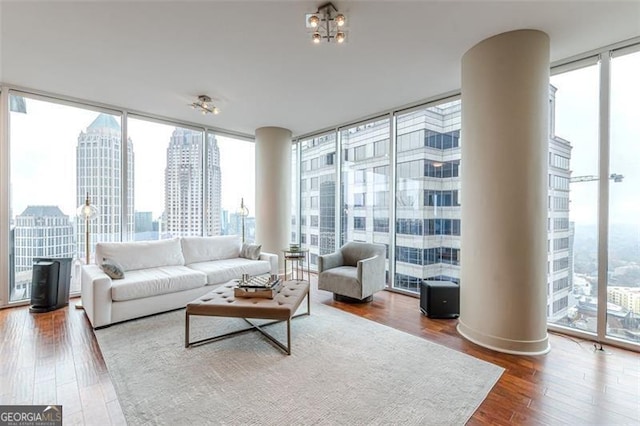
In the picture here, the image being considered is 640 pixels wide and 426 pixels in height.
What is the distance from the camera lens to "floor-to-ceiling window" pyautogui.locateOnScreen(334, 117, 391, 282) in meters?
4.82

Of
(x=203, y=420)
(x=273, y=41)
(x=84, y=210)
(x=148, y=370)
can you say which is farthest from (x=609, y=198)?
(x=84, y=210)

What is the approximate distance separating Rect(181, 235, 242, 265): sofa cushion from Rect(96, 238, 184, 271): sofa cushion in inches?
5.3

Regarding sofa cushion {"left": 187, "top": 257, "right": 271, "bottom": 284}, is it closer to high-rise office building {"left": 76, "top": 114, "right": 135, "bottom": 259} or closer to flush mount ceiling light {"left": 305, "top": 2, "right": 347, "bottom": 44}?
high-rise office building {"left": 76, "top": 114, "right": 135, "bottom": 259}

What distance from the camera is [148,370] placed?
227cm

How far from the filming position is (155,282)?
3430 mm

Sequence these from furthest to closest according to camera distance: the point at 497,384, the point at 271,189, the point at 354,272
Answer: the point at 271,189 → the point at 354,272 → the point at 497,384

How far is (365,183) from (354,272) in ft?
5.86

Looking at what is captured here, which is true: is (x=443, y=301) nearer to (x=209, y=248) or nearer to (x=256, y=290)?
(x=256, y=290)

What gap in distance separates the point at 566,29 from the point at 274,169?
4453mm

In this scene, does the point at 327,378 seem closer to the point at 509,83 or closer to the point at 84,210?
the point at 509,83

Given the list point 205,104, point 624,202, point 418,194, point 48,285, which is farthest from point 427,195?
point 48,285

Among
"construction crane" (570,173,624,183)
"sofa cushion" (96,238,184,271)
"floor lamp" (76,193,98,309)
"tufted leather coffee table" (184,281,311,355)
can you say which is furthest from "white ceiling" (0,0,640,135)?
"tufted leather coffee table" (184,281,311,355)

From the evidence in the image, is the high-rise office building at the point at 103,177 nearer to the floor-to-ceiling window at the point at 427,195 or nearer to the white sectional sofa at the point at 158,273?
the white sectional sofa at the point at 158,273

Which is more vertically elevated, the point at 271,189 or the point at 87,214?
the point at 271,189
